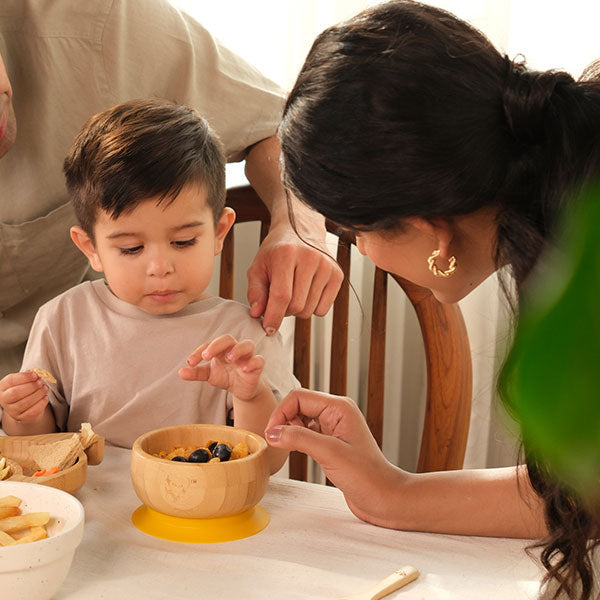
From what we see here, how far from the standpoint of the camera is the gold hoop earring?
735 mm

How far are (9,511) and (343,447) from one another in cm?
32

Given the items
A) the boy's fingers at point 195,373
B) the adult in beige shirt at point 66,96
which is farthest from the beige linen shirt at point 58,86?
the boy's fingers at point 195,373

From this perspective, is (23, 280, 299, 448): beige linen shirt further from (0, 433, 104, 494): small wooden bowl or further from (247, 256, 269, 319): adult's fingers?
(0, 433, 104, 494): small wooden bowl

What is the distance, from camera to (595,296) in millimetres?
156

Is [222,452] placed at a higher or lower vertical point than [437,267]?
lower

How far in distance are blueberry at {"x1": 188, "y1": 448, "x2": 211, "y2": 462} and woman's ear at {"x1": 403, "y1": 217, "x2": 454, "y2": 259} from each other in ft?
0.99

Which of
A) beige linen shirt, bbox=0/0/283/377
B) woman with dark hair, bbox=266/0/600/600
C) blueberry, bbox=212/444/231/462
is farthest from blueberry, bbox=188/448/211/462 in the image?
beige linen shirt, bbox=0/0/283/377

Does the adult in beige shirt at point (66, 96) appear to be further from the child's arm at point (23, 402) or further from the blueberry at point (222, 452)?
the blueberry at point (222, 452)

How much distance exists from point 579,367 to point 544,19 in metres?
1.80

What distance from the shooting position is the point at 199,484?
28.9 inches

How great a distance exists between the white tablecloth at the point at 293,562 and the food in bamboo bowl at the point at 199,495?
0.01 metres

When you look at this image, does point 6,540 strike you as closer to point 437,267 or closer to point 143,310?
point 437,267

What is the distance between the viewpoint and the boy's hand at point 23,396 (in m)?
0.98

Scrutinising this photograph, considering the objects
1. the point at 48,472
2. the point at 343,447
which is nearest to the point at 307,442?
the point at 343,447
